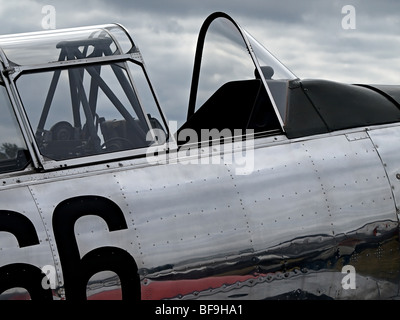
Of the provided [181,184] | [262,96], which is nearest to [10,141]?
[181,184]

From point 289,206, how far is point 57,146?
6.10 feet

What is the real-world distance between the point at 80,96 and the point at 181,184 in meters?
1.11

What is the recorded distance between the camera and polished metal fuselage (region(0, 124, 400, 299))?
5.61 metres

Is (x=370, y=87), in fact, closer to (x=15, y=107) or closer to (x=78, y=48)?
(x=78, y=48)

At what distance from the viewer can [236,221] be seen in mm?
6055

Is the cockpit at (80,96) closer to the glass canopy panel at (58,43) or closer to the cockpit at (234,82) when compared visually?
the glass canopy panel at (58,43)

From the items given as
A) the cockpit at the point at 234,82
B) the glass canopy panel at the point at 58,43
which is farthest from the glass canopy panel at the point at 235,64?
the glass canopy panel at the point at 58,43

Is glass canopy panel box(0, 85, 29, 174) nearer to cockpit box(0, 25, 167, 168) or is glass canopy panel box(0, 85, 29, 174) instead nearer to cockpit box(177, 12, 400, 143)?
cockpit box(0, 25, 167, 168)

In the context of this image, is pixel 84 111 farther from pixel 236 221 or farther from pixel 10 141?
pixel 236 221

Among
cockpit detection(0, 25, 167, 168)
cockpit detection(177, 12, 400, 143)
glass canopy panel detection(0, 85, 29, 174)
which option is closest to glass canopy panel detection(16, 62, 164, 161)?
cockpit detection(0, 25, 167, 168)

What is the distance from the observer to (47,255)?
5473 millimetres
